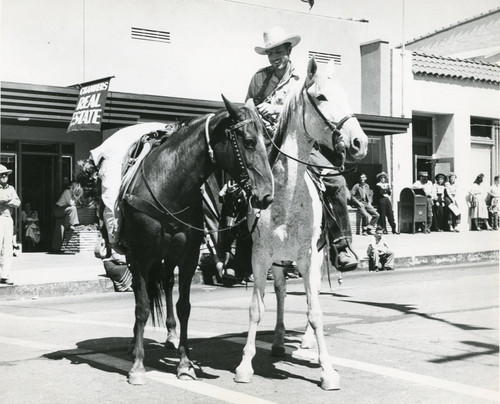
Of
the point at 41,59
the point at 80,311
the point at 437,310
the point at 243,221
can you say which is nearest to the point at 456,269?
the point at 437,310

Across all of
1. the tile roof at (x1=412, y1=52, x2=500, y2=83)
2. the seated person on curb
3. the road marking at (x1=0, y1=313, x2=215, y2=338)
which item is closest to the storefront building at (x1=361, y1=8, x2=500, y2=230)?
the tile roof at (x1=412, y1=52, x2=500, y2=83)

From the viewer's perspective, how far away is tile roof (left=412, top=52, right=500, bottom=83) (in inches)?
1062

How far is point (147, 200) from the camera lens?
6480mm

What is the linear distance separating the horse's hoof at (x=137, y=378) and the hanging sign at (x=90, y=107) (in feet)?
36.7

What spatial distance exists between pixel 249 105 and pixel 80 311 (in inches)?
230

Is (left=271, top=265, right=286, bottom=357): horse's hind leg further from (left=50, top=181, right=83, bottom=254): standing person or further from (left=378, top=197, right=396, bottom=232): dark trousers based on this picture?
(left=378, top=197, right=396, bottom=232): dark trousers

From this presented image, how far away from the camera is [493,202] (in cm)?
2578

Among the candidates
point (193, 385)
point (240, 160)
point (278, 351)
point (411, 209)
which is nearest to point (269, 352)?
point (278, 351)

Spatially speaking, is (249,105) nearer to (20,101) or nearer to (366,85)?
(20,101)

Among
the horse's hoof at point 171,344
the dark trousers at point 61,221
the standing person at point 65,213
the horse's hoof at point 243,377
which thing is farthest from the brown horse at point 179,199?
the dark trousers at point 61,221

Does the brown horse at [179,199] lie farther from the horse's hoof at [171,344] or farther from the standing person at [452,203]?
the standing person at [452,203]

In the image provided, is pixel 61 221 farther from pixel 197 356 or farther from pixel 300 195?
pixel 300 195

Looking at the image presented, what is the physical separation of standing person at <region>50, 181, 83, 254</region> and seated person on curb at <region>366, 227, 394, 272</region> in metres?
7.67

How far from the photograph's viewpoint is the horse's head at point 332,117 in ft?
20.3
